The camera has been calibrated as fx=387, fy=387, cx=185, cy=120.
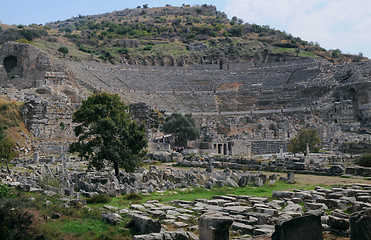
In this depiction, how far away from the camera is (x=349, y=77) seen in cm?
5278

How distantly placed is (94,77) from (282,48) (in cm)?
4368

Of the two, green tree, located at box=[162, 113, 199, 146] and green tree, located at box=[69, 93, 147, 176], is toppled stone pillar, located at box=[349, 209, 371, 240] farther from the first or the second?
green tree, located at box=[162, 113, 199, 146]

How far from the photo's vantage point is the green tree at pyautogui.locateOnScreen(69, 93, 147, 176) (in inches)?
643

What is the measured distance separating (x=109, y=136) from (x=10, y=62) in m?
31.3

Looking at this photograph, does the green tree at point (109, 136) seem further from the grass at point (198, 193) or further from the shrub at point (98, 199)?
the shrub at point (98, 199)

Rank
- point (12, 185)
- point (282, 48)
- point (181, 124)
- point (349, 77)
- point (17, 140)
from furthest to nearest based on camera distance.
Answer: point (282, 48) < point (349, 77) < point (181, 124) < point (17, 140) < point (12, 185)

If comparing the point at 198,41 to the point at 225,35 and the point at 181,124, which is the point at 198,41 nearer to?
the point at 225,35

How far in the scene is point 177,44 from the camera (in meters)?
87.7

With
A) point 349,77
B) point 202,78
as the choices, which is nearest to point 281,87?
point 349,77

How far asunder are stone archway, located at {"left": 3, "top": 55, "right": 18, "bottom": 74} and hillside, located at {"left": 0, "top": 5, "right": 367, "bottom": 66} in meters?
19.6

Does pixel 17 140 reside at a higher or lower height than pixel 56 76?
lower

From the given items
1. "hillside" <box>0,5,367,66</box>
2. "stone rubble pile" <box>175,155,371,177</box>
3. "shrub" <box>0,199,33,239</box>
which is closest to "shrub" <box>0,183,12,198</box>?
"shrub" <box>0,199,33,239</box>

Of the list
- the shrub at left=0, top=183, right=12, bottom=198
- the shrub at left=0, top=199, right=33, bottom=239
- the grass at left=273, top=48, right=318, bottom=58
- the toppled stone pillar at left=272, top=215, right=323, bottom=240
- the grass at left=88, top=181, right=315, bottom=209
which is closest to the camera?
the toppled stone pillar at left=272, top=215, right=323, bottom=240

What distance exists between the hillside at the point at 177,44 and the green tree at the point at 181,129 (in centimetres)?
3486
